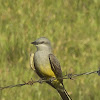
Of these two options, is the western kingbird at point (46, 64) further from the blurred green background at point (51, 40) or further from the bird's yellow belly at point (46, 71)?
the blurred green background at point (51, 40)

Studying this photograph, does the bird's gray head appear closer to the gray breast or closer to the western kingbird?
the western kingbird

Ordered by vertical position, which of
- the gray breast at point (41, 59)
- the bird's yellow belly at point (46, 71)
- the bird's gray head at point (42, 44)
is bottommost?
the bird's yellow belly at point (46, 71)

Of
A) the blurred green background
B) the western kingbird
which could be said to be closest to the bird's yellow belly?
the western kingbird

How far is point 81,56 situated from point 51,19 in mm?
1147

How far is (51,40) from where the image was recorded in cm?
874

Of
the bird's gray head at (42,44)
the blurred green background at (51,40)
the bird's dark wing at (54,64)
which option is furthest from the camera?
the blurred green background at (51,40)

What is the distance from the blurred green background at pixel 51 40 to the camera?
7.69m

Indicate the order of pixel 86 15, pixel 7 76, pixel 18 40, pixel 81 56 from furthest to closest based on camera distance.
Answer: pixel 86 15, pixel 81 56, pixel 18 40, pixel 7 76

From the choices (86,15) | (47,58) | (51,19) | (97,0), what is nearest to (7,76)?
(47,58)

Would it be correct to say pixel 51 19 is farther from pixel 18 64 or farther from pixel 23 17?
pixel 18 64

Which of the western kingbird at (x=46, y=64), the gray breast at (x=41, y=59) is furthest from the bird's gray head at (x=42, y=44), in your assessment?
the gray breast at (x=41, y=59)

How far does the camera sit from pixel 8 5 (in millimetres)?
9695

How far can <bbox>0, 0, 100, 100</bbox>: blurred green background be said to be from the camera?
7.69m

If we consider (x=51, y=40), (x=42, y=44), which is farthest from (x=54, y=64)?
(x=51, y=40)
